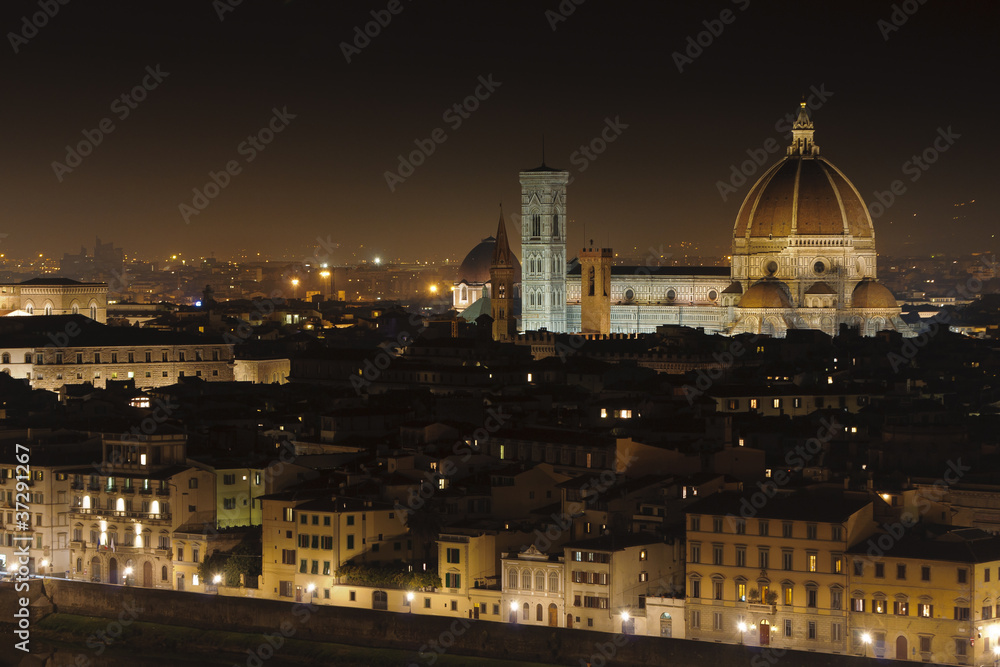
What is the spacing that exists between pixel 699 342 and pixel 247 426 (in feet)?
129

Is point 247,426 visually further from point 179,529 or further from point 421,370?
point 421,370

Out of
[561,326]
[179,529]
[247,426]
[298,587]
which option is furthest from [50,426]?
[561,326]

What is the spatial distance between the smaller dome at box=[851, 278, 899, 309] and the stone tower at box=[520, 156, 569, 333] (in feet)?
57.3

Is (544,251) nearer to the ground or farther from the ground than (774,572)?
farther from the ground

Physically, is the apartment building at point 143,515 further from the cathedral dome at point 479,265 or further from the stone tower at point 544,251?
the cathedral dome at point 479,265

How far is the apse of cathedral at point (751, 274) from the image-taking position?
11194 cm

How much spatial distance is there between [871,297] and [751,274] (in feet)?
27.0

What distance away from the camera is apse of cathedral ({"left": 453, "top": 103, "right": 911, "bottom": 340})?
11194cm

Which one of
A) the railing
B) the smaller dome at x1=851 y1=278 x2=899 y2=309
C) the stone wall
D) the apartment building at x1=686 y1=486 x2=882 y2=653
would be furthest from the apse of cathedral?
the apartment building at x1=686 y1=486 x2=882 y2=653

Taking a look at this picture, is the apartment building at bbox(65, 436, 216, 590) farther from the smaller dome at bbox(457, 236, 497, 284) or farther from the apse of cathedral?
the smaller dome at bbox(457, 236, 497, 284)

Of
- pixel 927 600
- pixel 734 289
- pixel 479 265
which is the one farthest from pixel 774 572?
pixel 479 265

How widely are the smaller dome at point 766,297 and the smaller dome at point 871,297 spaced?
12.4 ft

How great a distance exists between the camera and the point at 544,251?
12125 centimetres

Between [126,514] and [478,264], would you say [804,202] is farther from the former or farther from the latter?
[126,514]
